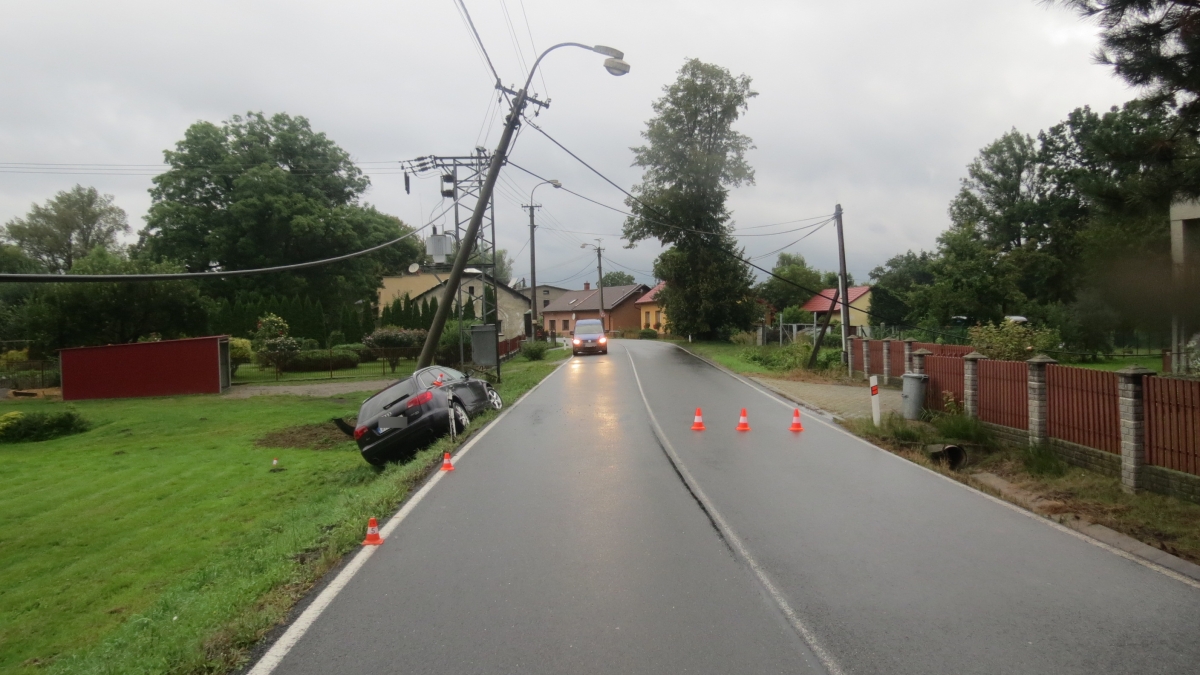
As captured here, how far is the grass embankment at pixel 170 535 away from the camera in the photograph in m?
5.06

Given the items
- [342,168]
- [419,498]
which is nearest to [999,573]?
[419,498]

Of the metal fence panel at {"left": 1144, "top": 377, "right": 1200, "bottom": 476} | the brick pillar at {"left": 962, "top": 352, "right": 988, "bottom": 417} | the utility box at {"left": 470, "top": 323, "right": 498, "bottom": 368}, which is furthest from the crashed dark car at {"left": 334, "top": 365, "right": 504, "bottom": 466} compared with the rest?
the utility box at {"left": 470, "top": 323, "right": 498, "bottom": 368}

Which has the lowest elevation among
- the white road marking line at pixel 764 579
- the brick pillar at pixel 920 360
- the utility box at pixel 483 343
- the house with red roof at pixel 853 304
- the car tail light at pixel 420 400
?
the white road marking line at pixel 764 579

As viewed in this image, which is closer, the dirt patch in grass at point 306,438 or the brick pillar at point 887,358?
the dirt patch in grass at point 306,438

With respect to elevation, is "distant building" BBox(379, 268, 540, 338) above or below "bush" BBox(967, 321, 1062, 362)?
above

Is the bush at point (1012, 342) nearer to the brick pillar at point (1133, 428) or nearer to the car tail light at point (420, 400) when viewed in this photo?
the brick pillar at point (1133, 428)

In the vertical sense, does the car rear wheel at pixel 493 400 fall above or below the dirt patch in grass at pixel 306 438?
above

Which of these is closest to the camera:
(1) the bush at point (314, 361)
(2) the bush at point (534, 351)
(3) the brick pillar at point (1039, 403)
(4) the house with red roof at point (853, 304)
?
(3) the brick pillar at point (1039, 403)

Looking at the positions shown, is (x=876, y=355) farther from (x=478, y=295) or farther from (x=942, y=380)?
(x=478, y=295)

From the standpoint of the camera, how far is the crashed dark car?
40.4 feet

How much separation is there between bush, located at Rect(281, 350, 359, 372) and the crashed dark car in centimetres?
1816

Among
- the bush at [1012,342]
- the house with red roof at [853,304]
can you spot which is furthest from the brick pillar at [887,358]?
the house with red roof at [853,304]

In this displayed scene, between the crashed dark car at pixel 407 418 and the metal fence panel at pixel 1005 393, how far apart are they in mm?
8744

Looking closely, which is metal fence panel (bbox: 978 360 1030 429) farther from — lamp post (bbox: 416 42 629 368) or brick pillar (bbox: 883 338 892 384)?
lamp post (bbox: 416 42 629 368)
